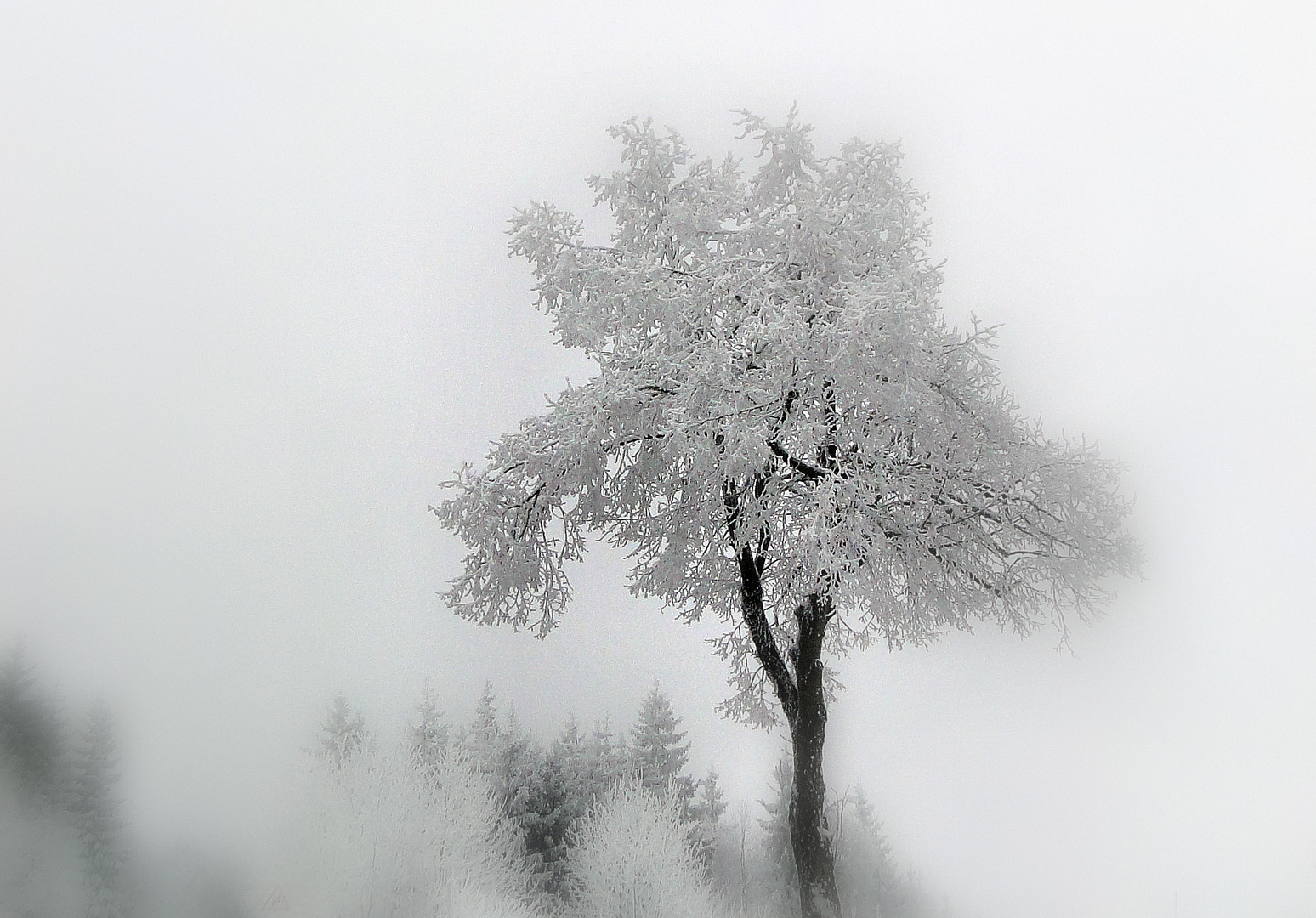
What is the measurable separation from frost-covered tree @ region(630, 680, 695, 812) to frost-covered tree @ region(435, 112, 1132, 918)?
152cm

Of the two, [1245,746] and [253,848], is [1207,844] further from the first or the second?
[253,848]

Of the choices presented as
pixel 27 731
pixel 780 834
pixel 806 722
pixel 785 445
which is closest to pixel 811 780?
pixel 806 722

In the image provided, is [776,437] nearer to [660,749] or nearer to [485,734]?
[485,734]

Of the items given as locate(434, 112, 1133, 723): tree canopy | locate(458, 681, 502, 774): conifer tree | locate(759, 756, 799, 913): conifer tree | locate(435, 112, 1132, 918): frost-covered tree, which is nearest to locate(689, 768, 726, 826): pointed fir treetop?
locate(759, 756, 799, 913): conifer tree

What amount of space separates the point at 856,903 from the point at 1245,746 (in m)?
3.36

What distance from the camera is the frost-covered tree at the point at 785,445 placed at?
20.6 feet

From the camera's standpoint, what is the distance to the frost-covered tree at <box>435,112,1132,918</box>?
628 centimetres

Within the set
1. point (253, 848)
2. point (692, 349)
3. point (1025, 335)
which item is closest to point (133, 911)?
point (253, 848)

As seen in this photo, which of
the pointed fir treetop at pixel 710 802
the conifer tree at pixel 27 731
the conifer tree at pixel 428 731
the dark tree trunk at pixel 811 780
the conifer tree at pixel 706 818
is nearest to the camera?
the conifer tree at pixel 27 731

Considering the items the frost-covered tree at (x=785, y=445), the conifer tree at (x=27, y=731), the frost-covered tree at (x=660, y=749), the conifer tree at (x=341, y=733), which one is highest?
the frost-covered tree at (x=785, y=445)

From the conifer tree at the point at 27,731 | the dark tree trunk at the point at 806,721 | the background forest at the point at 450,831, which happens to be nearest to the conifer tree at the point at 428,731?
the background forest at the point at 450,831

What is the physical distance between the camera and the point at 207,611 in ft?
18.9

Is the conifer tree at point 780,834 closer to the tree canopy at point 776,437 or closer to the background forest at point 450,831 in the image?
the background forest at point 450,831

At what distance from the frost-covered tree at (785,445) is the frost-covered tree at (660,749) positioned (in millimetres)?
1518
